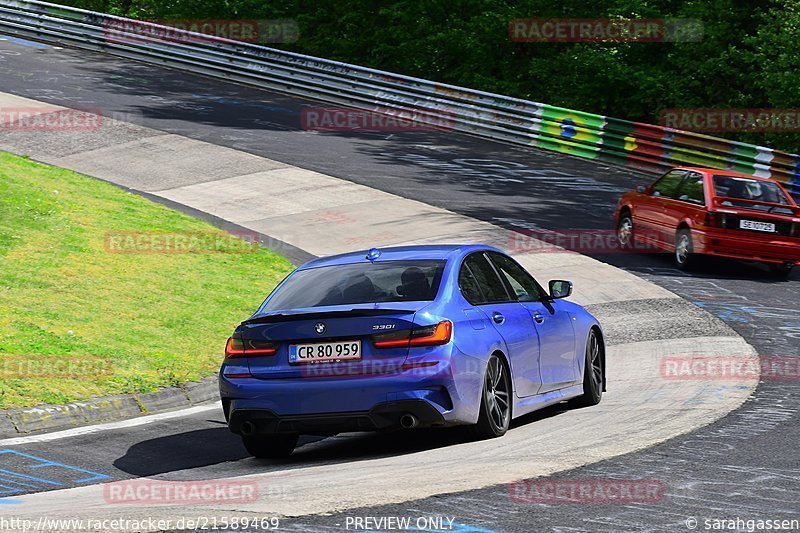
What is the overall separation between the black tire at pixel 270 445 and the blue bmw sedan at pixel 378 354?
0.01 metres

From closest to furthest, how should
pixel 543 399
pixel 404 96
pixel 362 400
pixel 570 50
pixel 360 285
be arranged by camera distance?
1. pixel 362 400
2. pixel 360 285
3. pixel 543 399
4. pixel 404 96
5. pixel 570 50

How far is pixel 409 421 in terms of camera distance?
8344mm

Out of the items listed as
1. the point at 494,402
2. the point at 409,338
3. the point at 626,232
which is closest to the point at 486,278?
the point at 494,402

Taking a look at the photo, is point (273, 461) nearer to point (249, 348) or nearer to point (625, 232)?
point (249, 348)

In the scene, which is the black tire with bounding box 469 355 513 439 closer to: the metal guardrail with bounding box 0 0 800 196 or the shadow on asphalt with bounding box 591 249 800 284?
the shadow on asphalt with bounding box 591 249 800 284

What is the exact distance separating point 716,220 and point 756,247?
2.29 feet

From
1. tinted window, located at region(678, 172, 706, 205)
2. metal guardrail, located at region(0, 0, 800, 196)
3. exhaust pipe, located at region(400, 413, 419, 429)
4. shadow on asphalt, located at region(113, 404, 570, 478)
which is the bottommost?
shadow on asphalt, located at region(113, 404, 570, 478)

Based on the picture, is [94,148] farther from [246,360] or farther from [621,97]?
[246,360]

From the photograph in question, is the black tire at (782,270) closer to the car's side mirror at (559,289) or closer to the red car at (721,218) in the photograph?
the red car at (721,218)

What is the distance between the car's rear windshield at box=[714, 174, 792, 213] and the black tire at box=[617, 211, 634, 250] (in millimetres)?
2100

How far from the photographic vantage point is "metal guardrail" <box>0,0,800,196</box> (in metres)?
29.2

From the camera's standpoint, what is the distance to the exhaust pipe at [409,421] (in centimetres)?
833

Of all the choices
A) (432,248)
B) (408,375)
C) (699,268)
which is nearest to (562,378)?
(432,248)

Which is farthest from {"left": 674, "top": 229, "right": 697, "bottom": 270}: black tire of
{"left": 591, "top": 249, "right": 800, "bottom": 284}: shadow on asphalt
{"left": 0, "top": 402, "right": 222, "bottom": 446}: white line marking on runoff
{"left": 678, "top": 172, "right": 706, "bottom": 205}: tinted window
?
{"left": 0, "top": 402, "right": 222, "bottom": 446}: white line marking on runoff
